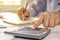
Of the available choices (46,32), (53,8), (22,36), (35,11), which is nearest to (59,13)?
(53,8)

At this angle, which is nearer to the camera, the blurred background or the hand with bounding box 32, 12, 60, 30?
the hand with bounding box 32, 12, 60, 30

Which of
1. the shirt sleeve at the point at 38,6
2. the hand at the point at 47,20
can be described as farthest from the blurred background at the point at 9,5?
the hand at the point at 47,20

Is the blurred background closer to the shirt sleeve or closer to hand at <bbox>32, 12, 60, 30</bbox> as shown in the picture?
the shirt sleeve

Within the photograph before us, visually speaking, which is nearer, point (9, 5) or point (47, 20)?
point (47, 20)

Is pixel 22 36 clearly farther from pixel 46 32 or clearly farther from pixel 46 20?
pixel 46 20

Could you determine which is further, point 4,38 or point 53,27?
point 53,27

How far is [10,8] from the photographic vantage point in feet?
8.46

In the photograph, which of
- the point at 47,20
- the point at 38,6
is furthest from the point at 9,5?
the point at 47,20

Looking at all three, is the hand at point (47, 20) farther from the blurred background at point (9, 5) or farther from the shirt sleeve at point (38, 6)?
the blurred background at point (9, 5)

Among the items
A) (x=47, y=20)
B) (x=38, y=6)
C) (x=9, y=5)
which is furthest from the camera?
(x=9, y=5)

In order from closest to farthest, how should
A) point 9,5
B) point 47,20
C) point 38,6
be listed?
1. point 47,20
2. point 38,6
3. point 9,5

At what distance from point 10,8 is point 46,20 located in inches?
69.1

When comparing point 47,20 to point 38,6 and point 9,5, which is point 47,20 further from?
point 9,5

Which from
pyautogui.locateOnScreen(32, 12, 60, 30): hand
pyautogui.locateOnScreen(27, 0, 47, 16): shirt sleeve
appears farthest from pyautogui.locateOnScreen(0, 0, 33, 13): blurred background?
pyautogui.locateOnScreen(32, 12, 60, 30): hand
